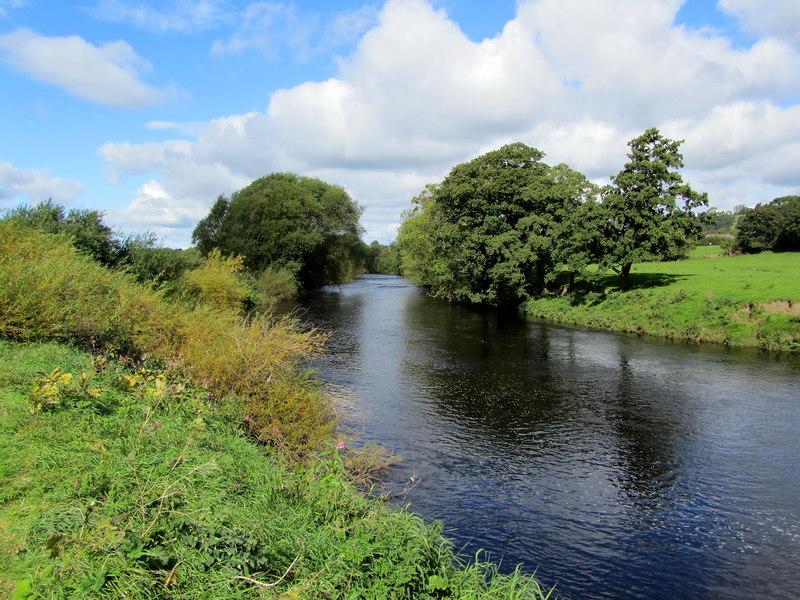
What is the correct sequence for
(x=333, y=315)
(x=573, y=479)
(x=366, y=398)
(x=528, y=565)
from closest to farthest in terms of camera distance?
1. (x=528, y=565)
2. (x=573, y=479)
3. (x=366, y=398)
4. (x=333, y=315)

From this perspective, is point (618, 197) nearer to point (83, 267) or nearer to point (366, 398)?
point (366, 398)

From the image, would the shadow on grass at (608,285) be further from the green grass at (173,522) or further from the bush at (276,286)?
the green grass at (173,522)

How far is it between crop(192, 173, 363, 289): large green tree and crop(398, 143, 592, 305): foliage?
1792 cm

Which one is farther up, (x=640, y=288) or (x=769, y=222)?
(x=769, y=222)

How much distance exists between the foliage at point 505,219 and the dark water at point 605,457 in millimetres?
16928

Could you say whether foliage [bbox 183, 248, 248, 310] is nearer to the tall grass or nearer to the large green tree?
the tall grass

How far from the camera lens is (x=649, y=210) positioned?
39.9 metres

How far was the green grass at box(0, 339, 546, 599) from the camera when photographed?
4.83m

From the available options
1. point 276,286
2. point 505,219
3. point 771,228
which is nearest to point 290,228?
point 276,286

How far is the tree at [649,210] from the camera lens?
38906 mm

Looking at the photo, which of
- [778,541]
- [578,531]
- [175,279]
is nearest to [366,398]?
[578,531]

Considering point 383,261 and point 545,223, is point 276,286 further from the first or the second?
point 383,261

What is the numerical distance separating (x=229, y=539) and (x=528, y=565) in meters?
6.39

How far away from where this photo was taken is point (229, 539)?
5.36m
